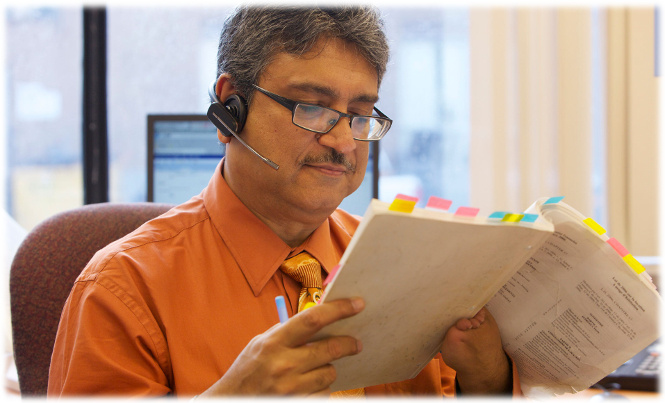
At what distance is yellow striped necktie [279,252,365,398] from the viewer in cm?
91

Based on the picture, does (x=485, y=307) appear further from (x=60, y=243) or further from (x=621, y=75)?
(x=621, y=75)

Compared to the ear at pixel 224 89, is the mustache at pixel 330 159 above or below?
below

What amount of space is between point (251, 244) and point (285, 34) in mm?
384

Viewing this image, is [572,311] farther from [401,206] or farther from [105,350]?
[105,350]

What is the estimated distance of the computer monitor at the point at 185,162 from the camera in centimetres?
154

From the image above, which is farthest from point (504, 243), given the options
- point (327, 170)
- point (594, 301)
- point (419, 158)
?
point (419, 158)

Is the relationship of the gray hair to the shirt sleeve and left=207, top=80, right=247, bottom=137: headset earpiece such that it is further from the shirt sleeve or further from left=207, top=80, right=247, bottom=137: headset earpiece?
the shirt sleeve

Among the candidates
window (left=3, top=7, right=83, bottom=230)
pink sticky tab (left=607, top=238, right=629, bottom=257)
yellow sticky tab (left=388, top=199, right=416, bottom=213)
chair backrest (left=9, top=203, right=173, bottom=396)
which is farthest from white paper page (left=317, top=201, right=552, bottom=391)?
window (left=3, top=7, right=83, bottom=230)

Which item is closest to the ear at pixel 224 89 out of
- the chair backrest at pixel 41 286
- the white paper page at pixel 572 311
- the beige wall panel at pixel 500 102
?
the chair backrest at pixel 41 286

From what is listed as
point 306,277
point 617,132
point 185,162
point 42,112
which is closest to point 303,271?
point 306,277

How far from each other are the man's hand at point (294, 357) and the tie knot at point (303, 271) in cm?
29

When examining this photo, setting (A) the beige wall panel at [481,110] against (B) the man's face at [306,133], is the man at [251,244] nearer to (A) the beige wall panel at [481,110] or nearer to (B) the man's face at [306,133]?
(B) the man's face at [306,133]

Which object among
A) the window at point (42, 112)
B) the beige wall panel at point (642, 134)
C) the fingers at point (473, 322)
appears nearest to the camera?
the fingers at point (473, 322)

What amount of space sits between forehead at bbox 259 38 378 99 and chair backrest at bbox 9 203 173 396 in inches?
20.0
